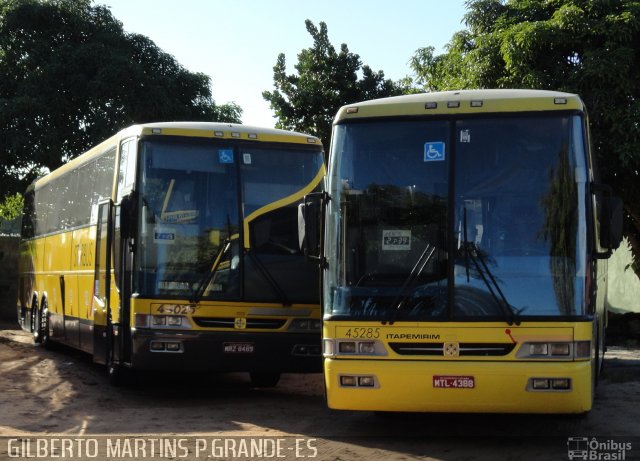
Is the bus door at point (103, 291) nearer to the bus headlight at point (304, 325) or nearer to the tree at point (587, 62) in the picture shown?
the bus headlight at point (304, 325)

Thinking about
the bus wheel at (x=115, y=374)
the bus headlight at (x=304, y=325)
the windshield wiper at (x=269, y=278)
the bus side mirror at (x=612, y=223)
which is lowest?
the bus wheel at (x=115, y=374)

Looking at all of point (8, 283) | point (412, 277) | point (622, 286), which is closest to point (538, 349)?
point (412, 277)

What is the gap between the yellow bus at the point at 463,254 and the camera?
8.85 meters

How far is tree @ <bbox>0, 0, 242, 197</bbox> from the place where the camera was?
30047 mm

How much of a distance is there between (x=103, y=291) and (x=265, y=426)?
4.36m

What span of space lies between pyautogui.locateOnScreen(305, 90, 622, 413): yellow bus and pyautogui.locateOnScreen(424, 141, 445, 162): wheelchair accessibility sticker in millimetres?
13

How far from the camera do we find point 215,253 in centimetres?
1233

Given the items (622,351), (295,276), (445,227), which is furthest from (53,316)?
(445,227)

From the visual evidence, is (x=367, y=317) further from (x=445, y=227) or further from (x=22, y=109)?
(x=22, y=109)

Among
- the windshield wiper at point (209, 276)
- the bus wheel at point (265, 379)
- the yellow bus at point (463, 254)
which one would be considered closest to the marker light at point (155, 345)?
the windshield wiper at point (209, 276)

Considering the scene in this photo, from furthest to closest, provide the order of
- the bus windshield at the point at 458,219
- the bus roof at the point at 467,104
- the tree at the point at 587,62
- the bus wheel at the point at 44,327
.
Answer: the bus wheel at the point at 44,327 < the tree at the point at 587,62 < the bus roof at the point at 467,104 < the bus windshield at the point at 458,219

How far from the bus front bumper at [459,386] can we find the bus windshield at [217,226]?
10.9 ft

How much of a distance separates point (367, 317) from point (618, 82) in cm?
980

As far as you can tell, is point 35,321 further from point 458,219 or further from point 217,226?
point 458,219
